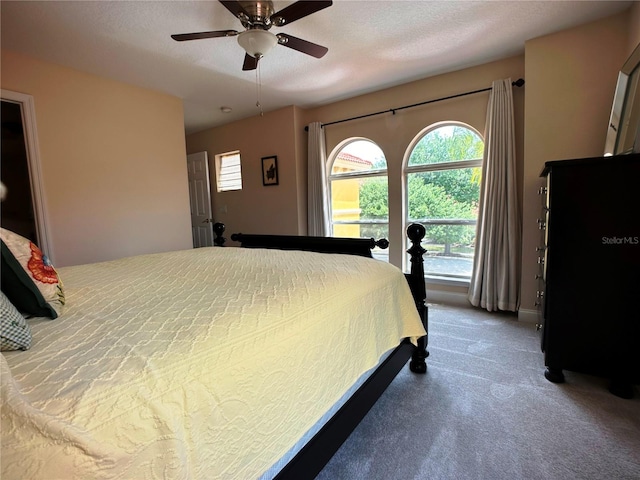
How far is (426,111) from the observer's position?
11.1 ft

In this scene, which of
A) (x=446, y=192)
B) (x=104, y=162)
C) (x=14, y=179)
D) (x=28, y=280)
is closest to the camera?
(x=28, y=280)

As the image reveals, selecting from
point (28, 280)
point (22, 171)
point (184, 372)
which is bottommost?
point (184, 372)

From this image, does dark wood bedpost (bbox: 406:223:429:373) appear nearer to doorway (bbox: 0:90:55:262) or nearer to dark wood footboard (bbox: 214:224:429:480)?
dark wood footboard (bbox: 214:224:429:480)

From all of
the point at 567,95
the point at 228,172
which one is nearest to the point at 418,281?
the point at 567,95

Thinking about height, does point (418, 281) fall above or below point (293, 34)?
below

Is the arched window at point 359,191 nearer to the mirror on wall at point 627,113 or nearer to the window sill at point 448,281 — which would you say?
the window sill at point 448,281

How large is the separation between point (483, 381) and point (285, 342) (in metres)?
1.64

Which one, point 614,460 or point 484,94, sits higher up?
point 484,94

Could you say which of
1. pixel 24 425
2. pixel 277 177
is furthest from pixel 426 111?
pixel 24 425

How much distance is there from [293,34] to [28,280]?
240cm

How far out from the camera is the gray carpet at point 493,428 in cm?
130

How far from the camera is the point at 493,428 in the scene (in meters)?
1.52

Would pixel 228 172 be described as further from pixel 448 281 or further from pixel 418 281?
pixel 418 281

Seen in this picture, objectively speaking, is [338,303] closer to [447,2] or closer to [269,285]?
[269,285]
